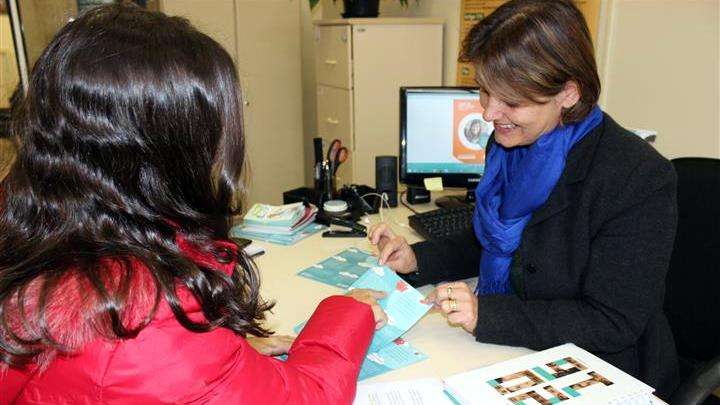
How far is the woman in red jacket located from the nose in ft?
1.86

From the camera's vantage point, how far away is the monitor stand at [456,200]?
6.42 ft

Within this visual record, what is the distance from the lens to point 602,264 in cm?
102

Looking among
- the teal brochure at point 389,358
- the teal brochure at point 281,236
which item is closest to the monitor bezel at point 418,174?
the teal brochure at point 281,236

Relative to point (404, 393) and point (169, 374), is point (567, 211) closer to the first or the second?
point (404, 393)

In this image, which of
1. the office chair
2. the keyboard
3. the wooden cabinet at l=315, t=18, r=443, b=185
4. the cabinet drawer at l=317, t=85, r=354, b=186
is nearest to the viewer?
the office chair

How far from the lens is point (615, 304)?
101 centimetres

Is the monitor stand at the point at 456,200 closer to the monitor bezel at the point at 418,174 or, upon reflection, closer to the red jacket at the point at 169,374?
the monitor bezel at the point at 418,174

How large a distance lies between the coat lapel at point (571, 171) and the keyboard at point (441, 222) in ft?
1.68

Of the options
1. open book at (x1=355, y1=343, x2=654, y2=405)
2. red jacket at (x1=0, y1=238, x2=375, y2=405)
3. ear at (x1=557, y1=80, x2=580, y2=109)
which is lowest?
open book at (x1=355, y1=343, x2=654, y2=405)

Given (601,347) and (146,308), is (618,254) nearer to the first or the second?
(601,347)

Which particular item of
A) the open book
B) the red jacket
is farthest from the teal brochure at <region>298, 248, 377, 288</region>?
the red jacket

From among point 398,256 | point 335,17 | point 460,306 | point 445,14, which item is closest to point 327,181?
point 398,256

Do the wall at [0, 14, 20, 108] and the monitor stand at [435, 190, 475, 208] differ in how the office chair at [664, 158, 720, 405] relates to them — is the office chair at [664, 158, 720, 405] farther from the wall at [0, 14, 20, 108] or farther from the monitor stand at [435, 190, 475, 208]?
the wall at [0, 14, 20, 108]

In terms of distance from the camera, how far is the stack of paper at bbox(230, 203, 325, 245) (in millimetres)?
1678
